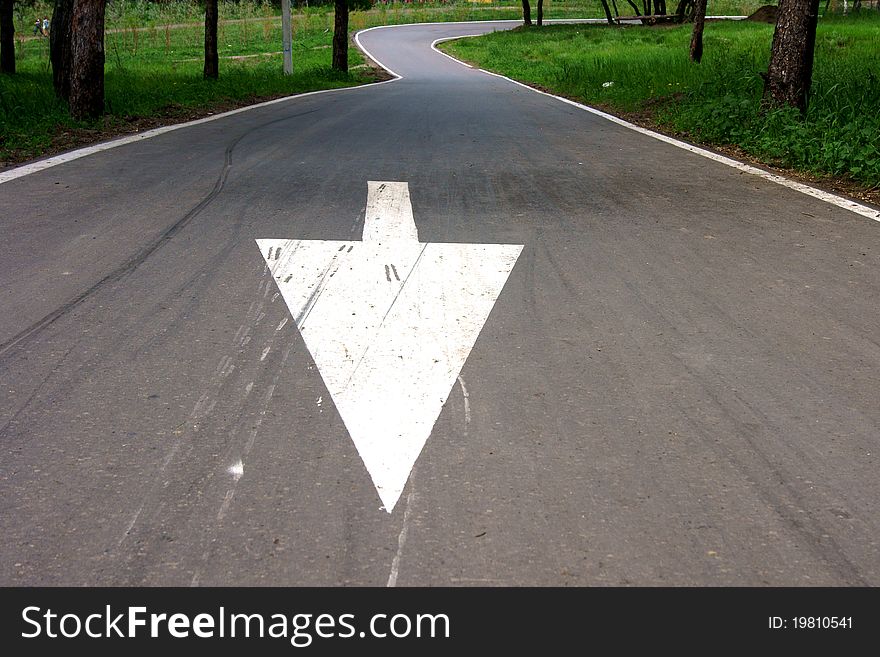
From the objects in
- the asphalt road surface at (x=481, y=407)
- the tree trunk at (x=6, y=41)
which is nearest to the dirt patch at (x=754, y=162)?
the asphalt road surface at (x=481, y=407)

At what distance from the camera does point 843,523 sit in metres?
2.65

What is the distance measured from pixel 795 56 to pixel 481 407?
32.3ft

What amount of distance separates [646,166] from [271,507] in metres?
6.99

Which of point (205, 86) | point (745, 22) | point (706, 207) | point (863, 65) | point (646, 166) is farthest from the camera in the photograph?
point (745, 22)

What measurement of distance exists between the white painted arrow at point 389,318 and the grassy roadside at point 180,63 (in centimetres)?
510

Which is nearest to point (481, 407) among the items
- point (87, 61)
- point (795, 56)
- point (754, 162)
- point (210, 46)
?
point (754, 162)

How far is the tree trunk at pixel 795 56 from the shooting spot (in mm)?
11422

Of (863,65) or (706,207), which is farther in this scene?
(863,65)

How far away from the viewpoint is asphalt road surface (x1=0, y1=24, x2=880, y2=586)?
250 cm

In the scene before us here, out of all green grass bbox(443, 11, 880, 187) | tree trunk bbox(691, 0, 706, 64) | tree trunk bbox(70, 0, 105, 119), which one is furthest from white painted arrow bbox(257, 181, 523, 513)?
tree trunk bbox(691, 0, 706, 64)

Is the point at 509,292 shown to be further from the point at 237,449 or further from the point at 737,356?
the point at 237,449
